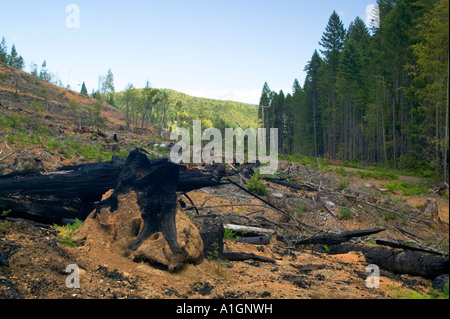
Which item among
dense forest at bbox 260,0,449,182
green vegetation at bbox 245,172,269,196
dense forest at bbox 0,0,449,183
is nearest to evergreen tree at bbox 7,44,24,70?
dense forest at bbox 0,0,449,183

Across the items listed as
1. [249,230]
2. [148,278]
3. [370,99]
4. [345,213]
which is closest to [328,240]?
[249,230]

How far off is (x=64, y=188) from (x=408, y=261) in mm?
5889

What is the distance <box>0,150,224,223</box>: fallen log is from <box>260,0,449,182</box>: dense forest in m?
15.2

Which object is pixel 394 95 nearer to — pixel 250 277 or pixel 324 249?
pixel 324 249

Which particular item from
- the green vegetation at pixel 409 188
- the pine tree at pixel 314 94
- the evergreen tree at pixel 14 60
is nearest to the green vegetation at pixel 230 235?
the green vegetation at pixel 409 188

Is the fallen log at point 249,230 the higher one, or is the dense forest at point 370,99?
the dense forest at point 370,99

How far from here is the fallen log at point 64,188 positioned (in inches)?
217

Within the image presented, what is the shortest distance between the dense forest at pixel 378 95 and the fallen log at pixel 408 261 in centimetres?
1185

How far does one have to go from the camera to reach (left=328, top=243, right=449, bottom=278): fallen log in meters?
5.01

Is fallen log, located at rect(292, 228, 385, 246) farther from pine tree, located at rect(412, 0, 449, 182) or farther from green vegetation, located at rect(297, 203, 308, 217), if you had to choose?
green vegetation, located at rect(297, 203, 308, 217)

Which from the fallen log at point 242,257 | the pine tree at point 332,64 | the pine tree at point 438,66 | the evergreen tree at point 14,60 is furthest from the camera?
the evergreen tree at point 14,60

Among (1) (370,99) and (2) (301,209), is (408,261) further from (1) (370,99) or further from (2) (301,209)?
(1) (370,99)

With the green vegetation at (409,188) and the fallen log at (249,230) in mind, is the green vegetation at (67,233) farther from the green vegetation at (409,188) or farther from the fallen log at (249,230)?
the green vegetation at (409,188)
